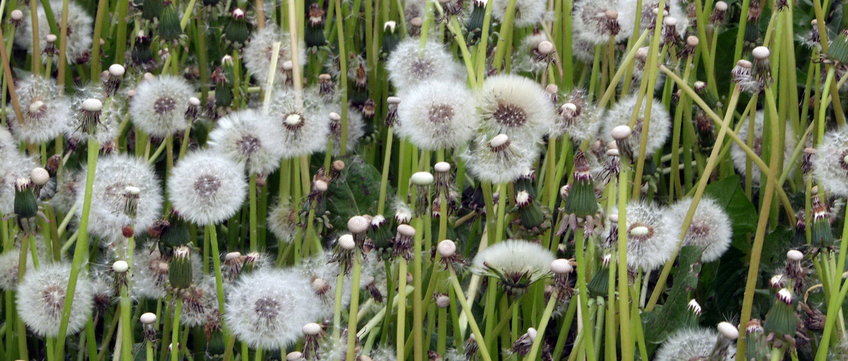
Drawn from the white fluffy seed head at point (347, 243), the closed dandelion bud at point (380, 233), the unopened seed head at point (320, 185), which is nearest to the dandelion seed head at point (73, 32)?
the unopened seed head at point (320, 185)

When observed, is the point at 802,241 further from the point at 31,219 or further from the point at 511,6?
the point at 31,219

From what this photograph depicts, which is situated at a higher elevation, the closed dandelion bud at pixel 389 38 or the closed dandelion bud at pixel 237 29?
the closed dandelion bud at pixel 237 29

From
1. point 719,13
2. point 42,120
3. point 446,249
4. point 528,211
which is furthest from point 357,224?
point 719,13

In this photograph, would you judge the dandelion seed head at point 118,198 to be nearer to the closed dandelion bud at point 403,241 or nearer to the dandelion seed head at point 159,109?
the dandelion seed head at point 159,109

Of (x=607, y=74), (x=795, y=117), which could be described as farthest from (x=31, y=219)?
(x=795, y=117)

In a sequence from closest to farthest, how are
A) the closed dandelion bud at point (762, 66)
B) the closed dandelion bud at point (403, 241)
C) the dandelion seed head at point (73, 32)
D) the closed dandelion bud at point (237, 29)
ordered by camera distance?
the closed dandelion bud at point (403, 241)
the closed dandelion bud at point (762, 66)
the closed dandelion bud at point (237, 29)
the dandelion seed head at point (73, 32)

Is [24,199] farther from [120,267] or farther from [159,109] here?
[159,109]

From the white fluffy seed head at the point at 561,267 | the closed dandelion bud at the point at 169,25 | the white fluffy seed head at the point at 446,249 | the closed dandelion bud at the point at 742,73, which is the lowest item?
the white fluffy seed head at the point at 446,249
